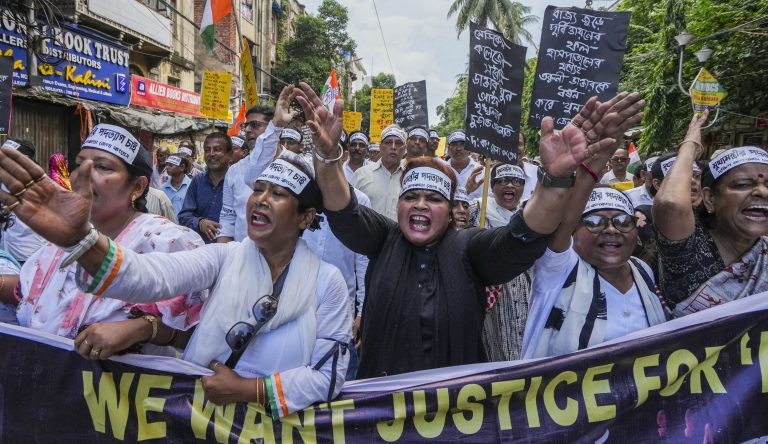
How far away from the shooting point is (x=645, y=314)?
2.43 meters

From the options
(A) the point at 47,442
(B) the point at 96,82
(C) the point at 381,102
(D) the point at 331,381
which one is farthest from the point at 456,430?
(B) the point at 96,82

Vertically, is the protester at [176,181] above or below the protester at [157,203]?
above

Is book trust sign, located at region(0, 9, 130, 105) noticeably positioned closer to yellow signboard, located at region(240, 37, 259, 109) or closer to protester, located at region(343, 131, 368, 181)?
yellow signboard, located at region(240, 37, 259, 109)

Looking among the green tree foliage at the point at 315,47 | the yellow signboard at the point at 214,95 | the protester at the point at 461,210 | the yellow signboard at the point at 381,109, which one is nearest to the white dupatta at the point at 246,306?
the protester at the point at 461,210

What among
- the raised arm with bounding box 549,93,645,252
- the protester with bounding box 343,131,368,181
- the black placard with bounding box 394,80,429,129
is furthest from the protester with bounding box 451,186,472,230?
the black placard with bounding box 394,80,429,129

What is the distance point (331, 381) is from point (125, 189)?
4.01 feet

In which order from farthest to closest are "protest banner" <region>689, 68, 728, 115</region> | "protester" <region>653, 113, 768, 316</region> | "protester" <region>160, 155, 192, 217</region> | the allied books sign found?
1. the allied books sign
2. "protest banner" <region>689, 68, 728, 115</region>
3. "protester" <region>160, 155, 192, 217</region>
4. "protester" <region>653, 113, 768, 316</region>

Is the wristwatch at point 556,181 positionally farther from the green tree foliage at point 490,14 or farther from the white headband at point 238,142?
the green tree foliage at point 490,14

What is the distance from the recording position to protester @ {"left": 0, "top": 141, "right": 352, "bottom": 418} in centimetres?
205

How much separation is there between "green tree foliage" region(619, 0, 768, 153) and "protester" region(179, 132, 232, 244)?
33.4ft

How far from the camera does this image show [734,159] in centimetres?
254

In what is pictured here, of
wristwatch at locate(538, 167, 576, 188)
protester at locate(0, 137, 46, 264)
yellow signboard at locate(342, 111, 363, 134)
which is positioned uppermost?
yellow signboard at locate(342, 111, 363, 134)

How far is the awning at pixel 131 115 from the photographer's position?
11023 mm

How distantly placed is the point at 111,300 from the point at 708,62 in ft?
54.1
